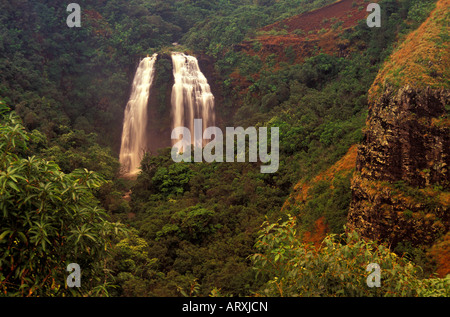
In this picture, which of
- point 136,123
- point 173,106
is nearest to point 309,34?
point 173,106

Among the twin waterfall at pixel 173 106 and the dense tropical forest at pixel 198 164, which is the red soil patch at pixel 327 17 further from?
the twin waterfall at pixel 173 106

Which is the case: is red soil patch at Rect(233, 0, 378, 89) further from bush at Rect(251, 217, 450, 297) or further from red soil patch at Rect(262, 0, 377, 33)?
bush at Rect(251, 217, 450, 297)

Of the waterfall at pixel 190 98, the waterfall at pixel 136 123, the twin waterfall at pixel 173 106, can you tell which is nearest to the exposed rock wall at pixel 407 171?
the waterfall at pixel 190 98

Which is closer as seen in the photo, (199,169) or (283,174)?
(283,174)

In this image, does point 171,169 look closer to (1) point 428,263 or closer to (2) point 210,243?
(2) point 210,243

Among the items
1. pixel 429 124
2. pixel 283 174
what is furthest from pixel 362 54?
pixel 429 124

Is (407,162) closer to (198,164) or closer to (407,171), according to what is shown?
(407,171)
